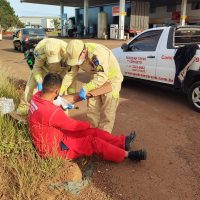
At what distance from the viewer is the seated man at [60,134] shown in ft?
11.6

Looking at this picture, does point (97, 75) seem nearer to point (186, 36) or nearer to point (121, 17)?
point (186, 36)

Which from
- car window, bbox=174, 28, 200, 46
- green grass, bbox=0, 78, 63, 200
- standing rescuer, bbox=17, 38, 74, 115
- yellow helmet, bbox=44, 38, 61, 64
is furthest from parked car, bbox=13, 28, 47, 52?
green grass, bbox=0, 78, 63, 200

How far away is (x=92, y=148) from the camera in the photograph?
12.8 feet

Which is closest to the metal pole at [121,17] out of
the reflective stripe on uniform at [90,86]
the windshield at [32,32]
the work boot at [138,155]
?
the windshield at [32,32]

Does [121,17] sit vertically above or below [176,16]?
below

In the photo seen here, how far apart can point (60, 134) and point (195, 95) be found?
145 inches

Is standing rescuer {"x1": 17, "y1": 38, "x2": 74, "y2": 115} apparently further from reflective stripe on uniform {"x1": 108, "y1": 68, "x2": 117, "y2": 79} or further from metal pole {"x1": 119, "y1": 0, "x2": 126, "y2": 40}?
metal pole {"x1": 119, "y1": 0, "x2": 126, "y2": 40}

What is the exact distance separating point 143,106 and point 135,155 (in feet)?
9.94

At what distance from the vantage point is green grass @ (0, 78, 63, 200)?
10.2 feet

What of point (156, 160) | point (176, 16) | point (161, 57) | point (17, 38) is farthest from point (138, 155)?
point (176, 16)

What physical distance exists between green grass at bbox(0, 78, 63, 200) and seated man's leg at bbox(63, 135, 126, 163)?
371 millimetres

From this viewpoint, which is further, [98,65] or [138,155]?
[98,65]

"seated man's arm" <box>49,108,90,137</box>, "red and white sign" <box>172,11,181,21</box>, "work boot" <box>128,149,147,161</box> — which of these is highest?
"red and white sign" <box>172,11,181,21</box>

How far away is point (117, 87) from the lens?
4672 millimetres
